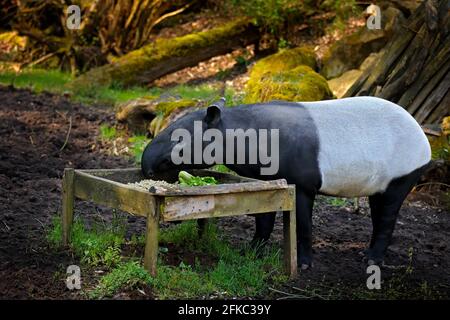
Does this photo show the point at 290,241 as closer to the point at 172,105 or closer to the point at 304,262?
the point at 304,262

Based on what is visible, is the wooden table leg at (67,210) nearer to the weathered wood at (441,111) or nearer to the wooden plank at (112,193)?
the wooden plank at (112,193)

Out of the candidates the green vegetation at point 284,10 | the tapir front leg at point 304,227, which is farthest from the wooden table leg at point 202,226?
the green vegetation at point 284,10

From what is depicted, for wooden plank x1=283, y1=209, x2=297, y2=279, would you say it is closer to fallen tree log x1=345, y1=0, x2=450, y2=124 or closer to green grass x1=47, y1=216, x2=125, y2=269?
green grass x1=47, y1=216, x2=125, y2=269

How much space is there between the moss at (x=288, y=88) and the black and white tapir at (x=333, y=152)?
3.41 m

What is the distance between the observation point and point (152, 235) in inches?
217

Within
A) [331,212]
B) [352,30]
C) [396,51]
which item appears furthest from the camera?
[352,30]

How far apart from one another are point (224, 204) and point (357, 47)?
8.86m

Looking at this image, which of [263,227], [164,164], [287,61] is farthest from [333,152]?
[287,61]

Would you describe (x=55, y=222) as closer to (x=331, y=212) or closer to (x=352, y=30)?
(x=331, y=212)

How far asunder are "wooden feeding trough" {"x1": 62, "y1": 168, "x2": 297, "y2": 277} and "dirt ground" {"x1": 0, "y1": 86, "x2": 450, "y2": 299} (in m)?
0.35
